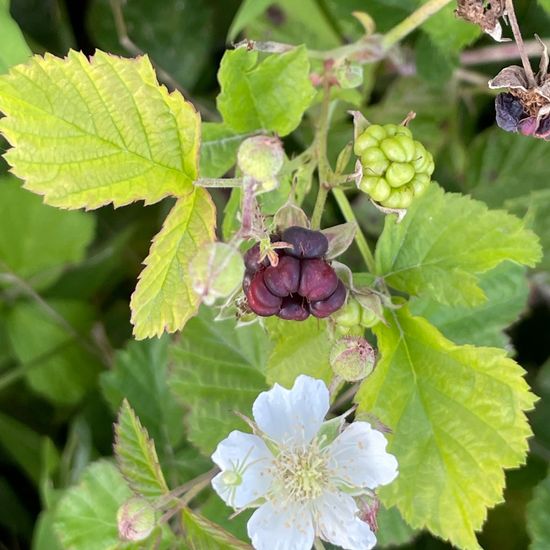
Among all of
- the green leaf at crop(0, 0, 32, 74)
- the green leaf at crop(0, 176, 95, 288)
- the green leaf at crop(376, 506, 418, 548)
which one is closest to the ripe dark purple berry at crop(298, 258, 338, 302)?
the green leaf at crop(0, 0, 32, 74)

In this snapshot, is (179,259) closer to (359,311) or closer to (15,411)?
(359,311)

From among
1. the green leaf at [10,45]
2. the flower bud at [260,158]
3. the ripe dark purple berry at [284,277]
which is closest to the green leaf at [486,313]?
the ripe dark purple berry at [284,277]

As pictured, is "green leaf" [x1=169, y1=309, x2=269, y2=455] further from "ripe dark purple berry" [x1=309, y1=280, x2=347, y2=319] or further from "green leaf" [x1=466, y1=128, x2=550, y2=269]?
"green leaf" [x1=466, y1=128, x2=550, y2=269]

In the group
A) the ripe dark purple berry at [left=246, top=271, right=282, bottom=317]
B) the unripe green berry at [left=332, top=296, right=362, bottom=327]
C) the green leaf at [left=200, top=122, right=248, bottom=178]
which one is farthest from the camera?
the green leaf at [left=200, top=122, right=248, bottom=178]

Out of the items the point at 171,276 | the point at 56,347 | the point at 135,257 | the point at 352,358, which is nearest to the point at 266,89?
the point at 171,276

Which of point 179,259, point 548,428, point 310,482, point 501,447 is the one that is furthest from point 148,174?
point 548,428

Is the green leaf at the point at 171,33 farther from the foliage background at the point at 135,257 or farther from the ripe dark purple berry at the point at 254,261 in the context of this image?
the ripe dark purple berry at the point at 254,261
